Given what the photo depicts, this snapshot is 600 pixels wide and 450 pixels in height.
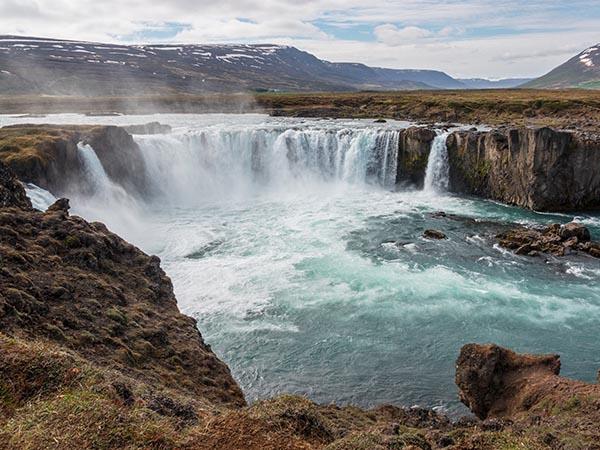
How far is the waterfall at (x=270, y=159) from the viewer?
48844 millimetres

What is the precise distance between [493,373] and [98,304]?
38.9 ft

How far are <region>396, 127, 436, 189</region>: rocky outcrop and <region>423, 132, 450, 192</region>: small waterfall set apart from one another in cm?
47

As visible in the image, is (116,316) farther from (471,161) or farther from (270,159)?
(270,159)

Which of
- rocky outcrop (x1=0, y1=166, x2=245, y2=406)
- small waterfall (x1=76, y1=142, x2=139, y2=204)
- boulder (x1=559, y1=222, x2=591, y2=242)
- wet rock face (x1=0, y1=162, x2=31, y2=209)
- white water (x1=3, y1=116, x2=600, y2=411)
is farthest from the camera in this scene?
small waterfall (x1=76, y1=142, x2=139, y2=204)

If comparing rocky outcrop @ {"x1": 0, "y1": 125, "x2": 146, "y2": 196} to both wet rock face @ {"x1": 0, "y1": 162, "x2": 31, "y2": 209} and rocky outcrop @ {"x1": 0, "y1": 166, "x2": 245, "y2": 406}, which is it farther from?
rocky outcrop @ {"x1": 0, "y1": 166, "x2": 245, "y2": 406}

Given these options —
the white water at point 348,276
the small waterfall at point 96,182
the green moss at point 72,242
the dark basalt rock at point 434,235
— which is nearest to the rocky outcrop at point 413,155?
the white water at point 348,276

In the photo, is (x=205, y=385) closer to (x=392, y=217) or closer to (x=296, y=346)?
(x=296, y=346)

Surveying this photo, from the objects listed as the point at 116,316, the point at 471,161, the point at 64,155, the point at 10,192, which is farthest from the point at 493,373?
the point at 471,161

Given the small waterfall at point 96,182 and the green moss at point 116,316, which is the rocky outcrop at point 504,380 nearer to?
the green moss at point 116,316

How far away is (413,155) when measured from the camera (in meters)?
48.7

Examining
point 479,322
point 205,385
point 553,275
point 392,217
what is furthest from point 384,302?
point 392,217

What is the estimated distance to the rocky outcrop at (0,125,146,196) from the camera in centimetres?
3322

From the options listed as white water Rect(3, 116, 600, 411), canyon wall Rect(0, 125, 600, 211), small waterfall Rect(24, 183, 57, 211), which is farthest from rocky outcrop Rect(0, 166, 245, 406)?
canyon wall Rect(0, 125, 600, 211)

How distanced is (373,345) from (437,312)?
14.2ft
